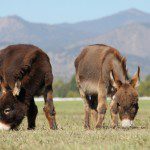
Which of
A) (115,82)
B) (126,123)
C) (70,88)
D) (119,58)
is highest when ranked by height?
(119,58)

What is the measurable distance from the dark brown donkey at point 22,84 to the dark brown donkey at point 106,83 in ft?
5.09

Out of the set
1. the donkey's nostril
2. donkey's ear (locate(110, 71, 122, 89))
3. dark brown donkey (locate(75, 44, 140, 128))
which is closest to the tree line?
dark brown donkey (locate(75, 44, 140, 128))

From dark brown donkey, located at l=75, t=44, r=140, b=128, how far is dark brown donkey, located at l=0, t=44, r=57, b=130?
155 centimetres

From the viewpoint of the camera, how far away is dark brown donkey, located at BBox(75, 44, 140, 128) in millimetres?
16500

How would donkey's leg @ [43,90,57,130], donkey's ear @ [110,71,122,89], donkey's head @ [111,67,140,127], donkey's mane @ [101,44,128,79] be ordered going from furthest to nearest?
donkey's mane @ [101,44,128,79], donkey's leg @ [43,90,57,130], donkey's ear @ [110,71,122,89], donkey's head @ [111,67,140,127]

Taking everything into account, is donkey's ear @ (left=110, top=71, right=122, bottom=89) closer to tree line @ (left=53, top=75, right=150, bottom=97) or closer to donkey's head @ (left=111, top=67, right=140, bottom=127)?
donkey's head @ (left=111, top=67, right=140, bottom=127)

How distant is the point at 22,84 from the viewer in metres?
16.7

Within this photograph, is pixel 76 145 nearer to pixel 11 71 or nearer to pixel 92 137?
pixel 92 137

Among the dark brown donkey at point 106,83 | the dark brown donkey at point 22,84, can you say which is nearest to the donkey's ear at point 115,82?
the dark brown donkey at point 106,83

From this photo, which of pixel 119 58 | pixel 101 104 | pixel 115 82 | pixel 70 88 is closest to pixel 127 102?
pixel 115 82

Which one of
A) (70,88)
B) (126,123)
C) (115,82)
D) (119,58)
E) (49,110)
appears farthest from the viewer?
(70,88)

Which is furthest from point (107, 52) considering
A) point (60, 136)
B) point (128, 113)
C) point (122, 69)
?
point (60, 136)

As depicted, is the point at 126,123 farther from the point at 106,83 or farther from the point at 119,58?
the point at 119,58

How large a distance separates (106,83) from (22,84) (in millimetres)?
2605
